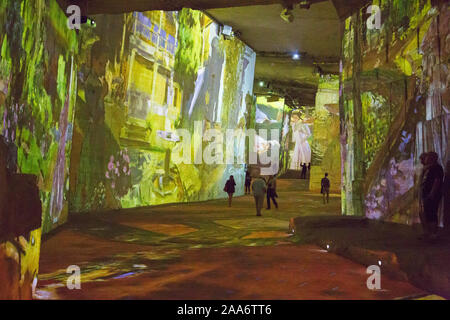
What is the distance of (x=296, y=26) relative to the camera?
17328 millimetres

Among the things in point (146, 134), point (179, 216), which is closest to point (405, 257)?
point (179, 216)

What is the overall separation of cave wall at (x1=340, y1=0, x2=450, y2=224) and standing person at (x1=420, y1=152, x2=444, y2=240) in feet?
3.45

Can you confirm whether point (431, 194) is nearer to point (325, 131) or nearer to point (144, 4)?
point (144, 4)

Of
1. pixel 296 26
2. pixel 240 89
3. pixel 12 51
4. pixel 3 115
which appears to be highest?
pixel 296 26

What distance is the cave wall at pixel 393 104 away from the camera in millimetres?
6971

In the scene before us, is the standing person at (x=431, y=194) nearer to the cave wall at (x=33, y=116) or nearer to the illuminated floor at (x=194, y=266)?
the illuminated floor at (x=194, y=266)

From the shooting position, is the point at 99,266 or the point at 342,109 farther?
the point at 342,109

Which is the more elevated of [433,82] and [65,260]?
[433,82]

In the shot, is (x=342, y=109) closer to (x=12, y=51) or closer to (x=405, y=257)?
(x=405, y=257)

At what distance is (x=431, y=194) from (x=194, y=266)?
371 cm

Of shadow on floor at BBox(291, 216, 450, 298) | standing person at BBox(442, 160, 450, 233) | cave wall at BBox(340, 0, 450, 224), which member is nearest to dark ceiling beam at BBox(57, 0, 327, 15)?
cave wall at BBox(340, 0, 450, 224)
